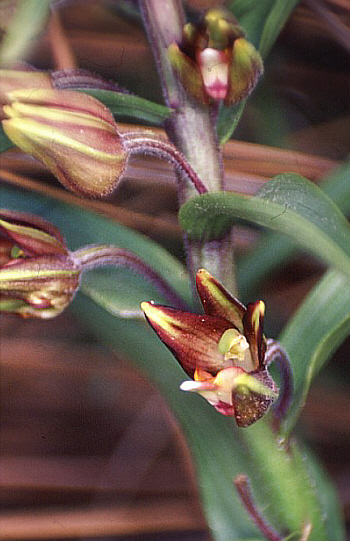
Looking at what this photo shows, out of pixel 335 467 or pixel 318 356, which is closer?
pixel 318 356

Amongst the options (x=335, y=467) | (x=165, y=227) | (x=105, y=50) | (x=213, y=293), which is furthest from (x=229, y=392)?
(x=105, y=50)

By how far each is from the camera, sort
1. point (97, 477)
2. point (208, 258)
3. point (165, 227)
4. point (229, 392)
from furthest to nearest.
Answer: point (97, 477) < point (165, 227) < point (208, 258) < point (229, 392)

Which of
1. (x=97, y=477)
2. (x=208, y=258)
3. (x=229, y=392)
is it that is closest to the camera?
(x=229, y=392)

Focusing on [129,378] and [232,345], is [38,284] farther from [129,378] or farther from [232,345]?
[129,378]

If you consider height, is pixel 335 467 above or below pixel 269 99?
below

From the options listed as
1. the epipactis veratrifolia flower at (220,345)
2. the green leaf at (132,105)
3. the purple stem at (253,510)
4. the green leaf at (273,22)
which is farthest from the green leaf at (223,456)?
the green leaf at (273,22)

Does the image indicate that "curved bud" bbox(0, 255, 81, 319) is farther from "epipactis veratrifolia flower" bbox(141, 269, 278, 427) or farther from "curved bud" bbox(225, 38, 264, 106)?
"curved bud" bbox(225, 38, 264, 106)

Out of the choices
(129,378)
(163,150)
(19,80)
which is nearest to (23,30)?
(19,80)

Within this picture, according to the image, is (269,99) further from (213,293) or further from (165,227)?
(213,293)
